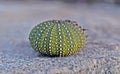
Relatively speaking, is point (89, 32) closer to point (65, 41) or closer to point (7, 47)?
point (7, 47)

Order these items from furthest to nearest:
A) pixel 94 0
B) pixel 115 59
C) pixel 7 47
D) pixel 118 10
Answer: pixel 94 0
pixel 118 10
pixel 7 47
pixel 115 59

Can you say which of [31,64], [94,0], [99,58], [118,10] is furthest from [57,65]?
[94,0]

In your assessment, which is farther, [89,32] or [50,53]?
[89,32]

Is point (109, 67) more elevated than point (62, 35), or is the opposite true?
point (62, 35)

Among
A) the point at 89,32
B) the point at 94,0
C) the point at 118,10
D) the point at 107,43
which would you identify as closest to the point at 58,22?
the point at 107,43

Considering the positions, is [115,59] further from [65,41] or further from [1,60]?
[1,60]

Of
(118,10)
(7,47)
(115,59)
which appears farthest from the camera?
(118,10)
